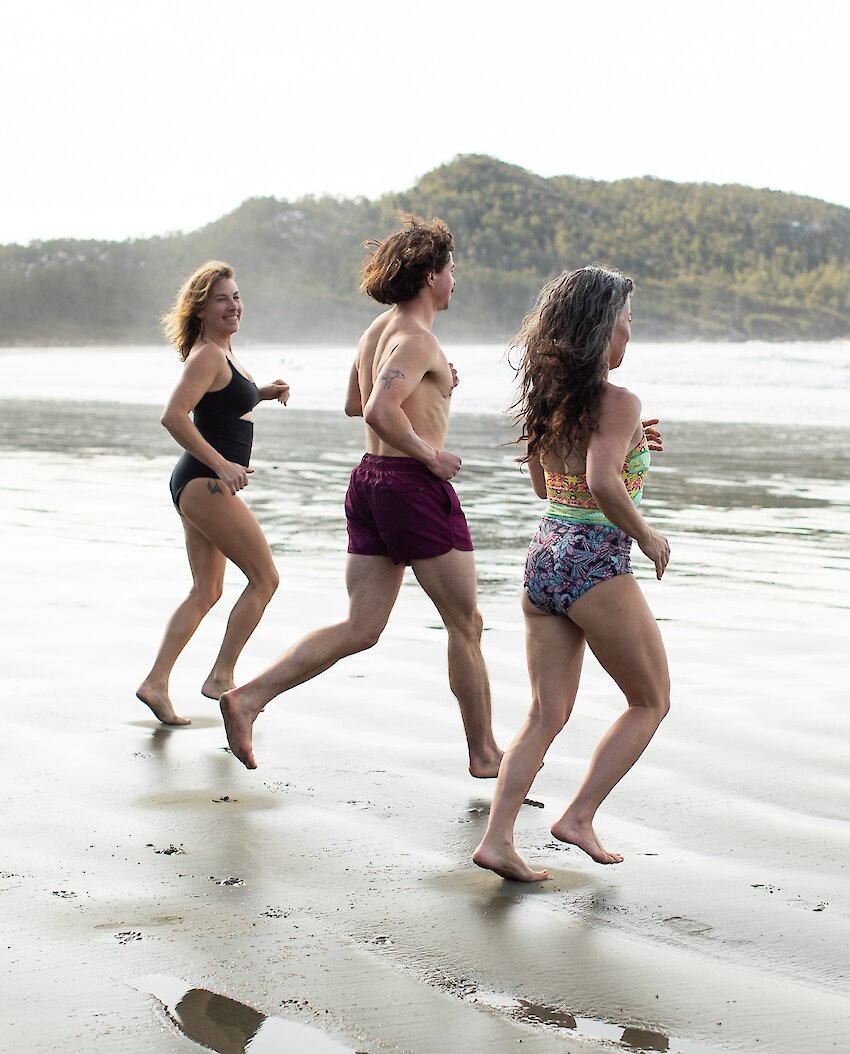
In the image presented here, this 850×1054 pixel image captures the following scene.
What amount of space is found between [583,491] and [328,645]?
1.34 meters

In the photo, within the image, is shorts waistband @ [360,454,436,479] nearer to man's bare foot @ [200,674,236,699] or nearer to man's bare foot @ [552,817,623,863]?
man's bare foot @ [552,817,623,863]

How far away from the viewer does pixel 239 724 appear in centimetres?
508

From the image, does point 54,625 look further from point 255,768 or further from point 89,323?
point 89,323

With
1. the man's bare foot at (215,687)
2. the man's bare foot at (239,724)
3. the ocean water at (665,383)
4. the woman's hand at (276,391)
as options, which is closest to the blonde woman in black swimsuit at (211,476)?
the man's bare foot at (215,687)

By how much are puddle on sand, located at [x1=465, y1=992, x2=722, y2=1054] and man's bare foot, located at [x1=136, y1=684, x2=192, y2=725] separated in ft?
9.48

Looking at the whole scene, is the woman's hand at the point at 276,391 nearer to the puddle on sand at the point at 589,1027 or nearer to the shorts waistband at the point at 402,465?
the shorts waistband at the point at 402,465

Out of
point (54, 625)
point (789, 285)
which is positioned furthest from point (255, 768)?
point (789, 285)

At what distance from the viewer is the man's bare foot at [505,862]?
13.6 ft

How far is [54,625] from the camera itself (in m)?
7.76

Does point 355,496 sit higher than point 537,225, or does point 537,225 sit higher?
point 537,225

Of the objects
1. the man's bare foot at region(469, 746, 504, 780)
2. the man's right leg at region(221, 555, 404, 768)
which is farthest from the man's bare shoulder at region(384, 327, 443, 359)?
the man's bare foot at region(469, 746, 504, 780)

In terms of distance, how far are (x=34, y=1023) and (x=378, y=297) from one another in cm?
286

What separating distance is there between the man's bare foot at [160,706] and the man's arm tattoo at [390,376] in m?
1.89

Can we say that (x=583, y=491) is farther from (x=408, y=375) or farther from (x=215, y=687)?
(x=215, y=687)
